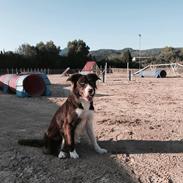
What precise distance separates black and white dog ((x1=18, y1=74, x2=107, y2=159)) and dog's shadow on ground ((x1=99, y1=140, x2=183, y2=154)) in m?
0.73

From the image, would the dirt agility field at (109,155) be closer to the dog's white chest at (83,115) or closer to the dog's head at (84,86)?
the dog's white chest at (83,115)

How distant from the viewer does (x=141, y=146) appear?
6.26m

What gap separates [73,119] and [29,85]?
39.6 feet

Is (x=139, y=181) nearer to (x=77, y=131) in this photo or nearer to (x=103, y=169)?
(x=103, y=169)

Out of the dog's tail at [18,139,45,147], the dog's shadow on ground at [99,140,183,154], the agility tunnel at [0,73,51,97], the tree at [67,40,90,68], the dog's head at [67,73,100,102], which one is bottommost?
the dog's shadow on ground at [99,140,183,154]

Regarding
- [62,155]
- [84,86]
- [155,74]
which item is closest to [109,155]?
[62,155]

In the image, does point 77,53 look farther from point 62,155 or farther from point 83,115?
point 62,155

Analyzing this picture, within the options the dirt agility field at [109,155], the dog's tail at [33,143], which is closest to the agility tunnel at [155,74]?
the dirt agility field at [109,155]

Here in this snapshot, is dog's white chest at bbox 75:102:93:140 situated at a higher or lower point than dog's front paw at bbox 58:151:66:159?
higher

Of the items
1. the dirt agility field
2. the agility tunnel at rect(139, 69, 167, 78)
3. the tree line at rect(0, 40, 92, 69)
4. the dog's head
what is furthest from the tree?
the dog's head

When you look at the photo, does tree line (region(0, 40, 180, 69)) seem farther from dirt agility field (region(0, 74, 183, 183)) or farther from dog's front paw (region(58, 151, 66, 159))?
dog's front paw (region(58, 151, 66, 159))

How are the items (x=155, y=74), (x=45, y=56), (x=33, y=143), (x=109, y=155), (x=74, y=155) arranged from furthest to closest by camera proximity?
(x=45, y=56), (x=155, y=74), (x=33, y=143), (x=109, y=155), (x=74, y=155)

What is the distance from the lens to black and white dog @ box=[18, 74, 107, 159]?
534cm

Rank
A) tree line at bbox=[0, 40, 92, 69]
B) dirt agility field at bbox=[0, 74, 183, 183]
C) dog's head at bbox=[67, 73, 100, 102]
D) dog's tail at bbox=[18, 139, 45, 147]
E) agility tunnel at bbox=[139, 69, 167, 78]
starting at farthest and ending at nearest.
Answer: tree line at bbox=[0, 40, 92, 69] → agility tunnel at bbox=[139, 69, 167, 78] → dog's tail at bbox=[18, 139, 45, 147] → dog's head at bbox=[67, 73, 100, 102] → dirt agility field at bbox=[0, 74, 183, 183]
